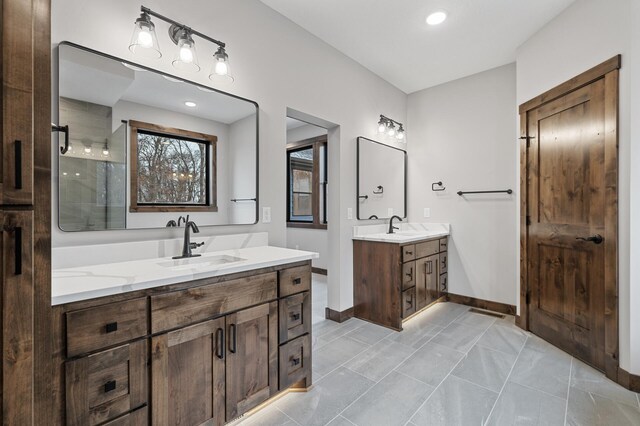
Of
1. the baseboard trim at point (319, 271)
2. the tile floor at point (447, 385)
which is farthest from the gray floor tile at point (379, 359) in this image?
the baseboard trim at point (319, 271)

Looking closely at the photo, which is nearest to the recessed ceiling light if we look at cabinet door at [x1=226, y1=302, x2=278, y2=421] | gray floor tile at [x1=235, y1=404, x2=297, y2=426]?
cabinet door at [x1=226, y1=302, x2=278, y2=421]

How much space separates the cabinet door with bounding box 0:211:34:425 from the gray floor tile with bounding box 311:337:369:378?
5.34ft

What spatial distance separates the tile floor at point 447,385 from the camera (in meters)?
1.69

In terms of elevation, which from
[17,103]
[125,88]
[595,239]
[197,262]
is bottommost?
[197,262]

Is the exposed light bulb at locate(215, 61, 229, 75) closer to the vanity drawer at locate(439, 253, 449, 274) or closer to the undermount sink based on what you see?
the undermount sink

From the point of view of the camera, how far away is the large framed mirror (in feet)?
4.99

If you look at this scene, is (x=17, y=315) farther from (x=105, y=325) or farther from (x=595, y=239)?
(x=595, y=239)

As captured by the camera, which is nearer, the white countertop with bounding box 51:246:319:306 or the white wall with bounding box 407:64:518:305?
the white countertop with bounding box 51:246:319:306

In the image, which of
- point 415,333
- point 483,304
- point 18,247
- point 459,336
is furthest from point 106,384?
point 483,304

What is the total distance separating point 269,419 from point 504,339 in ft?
7.12

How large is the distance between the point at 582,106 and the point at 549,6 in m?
0.85

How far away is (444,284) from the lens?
371 centimetres

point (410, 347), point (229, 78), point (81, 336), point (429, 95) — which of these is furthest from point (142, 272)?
point (429, 95)

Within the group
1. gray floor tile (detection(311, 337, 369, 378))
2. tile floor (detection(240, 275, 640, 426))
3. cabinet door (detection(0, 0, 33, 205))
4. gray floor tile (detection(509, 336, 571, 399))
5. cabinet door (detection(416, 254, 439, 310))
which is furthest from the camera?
cabinet door (detection(416, 254, 439, 310))
